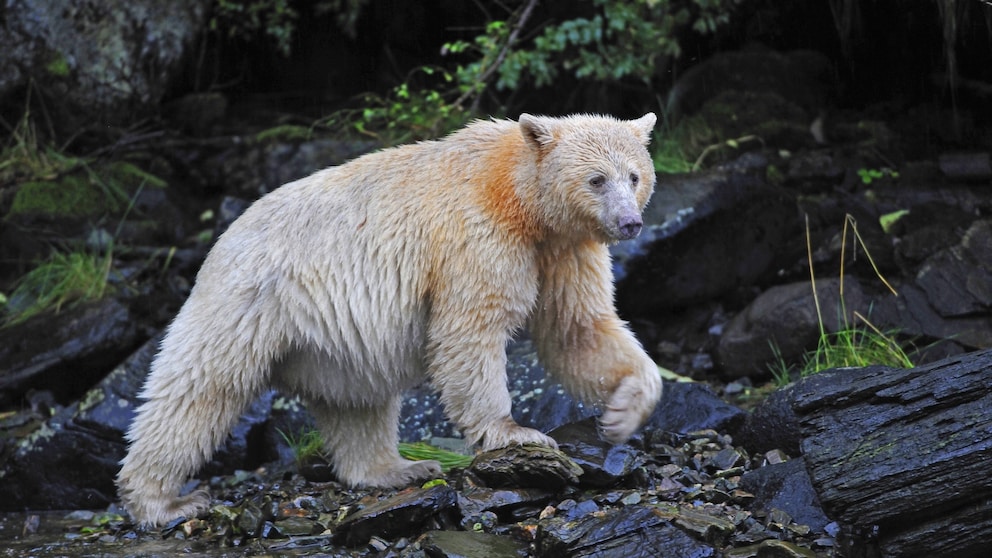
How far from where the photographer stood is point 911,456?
489cm

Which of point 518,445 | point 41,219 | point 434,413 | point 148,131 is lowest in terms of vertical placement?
point 434,413

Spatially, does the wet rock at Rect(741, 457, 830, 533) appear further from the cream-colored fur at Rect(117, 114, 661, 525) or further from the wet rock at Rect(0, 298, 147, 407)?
the wet rock at Rect(0, 298, 147, 407)

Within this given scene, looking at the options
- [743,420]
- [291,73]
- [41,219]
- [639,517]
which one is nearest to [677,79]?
[291,73]

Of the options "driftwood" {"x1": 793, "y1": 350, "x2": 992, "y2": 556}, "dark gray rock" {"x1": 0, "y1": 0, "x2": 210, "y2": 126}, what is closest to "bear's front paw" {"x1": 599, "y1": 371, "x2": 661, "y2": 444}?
"driftwood" {"x1": 793, "y1": 350, "x2": 992, "y2": 556}

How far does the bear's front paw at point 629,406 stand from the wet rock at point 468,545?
3.03 feet

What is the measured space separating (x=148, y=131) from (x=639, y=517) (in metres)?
8.83

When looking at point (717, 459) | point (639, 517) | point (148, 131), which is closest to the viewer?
point (639, 517)

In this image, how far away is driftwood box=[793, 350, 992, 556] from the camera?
15.4ft

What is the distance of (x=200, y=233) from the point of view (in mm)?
11273

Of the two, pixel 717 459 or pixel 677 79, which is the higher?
pixel 677 79

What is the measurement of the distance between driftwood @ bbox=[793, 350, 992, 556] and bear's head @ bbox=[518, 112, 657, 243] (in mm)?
1463

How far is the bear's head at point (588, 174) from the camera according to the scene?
5.83 m

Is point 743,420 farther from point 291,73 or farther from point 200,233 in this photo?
point 291,73

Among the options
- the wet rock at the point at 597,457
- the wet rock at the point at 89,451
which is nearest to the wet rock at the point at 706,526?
the wet rock at the point at 597,457
